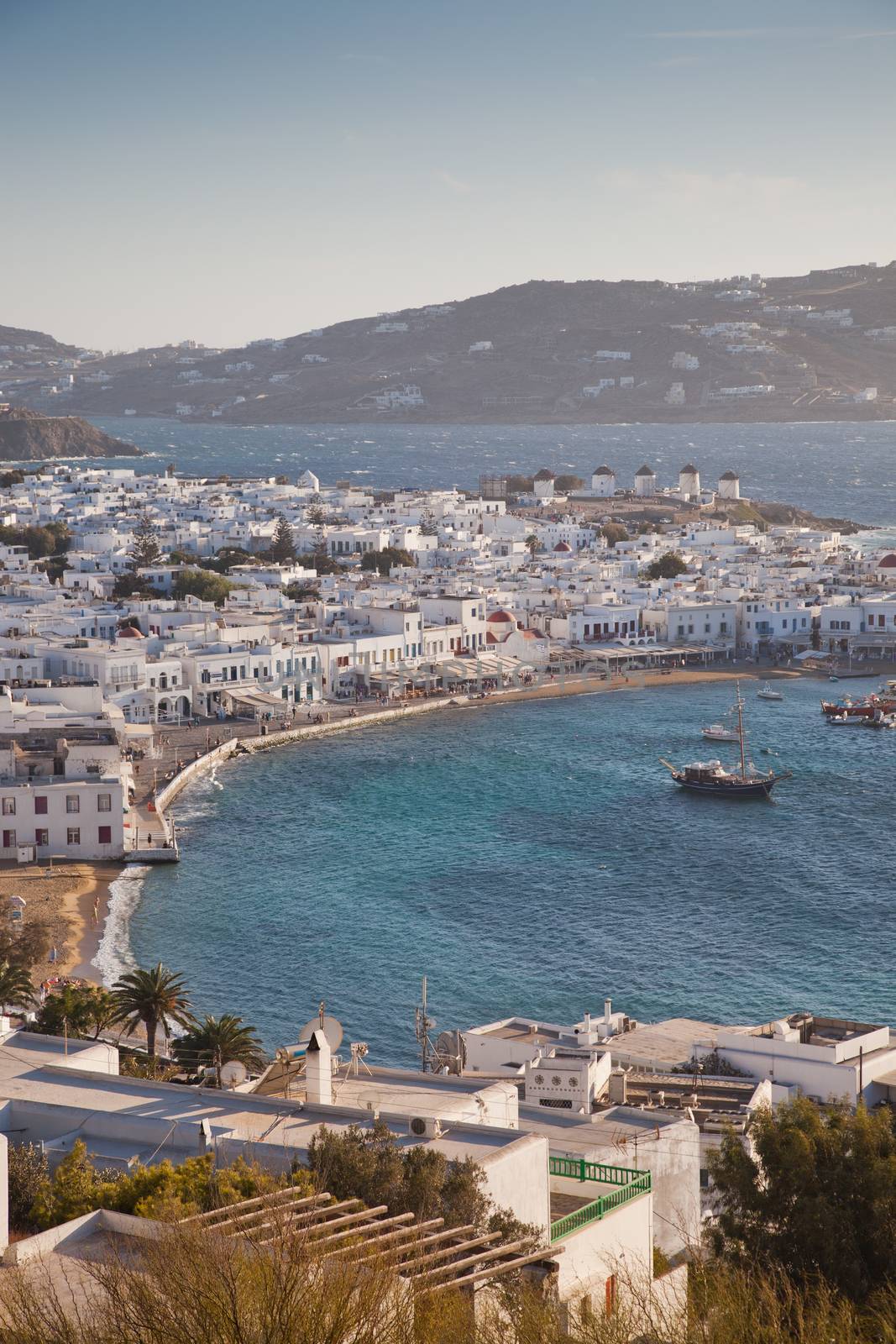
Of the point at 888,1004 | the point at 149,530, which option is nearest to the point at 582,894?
the point at 888,1004

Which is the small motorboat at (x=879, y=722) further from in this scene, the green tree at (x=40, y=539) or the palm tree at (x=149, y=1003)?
the green tree at (x=40, y=539)

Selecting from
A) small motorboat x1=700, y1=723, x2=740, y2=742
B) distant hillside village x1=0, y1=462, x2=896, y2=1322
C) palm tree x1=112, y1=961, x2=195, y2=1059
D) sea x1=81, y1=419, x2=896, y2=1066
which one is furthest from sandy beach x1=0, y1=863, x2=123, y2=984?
small motorboat x1=700, y1=723, x2=740, y2=742

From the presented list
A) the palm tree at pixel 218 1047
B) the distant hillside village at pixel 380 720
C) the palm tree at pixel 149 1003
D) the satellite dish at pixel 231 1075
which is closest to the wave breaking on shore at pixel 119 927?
the distant hillside village at pixel 380 720

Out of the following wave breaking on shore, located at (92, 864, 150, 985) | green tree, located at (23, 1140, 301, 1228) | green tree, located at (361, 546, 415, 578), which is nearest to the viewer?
green tree, located at (23, 1140, 301, 1228)

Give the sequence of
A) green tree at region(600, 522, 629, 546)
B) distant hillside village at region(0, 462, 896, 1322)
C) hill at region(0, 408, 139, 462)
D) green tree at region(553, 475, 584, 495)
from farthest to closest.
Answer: hill at region(0, 408, 139, 462) < green tree at region(553, 475, 584, 495) < green tree at region(600, 522, 629, 546) < distant hillside village at region(0, 462, 896, 1322)

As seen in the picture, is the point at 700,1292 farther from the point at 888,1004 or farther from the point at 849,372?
the point at 849,372

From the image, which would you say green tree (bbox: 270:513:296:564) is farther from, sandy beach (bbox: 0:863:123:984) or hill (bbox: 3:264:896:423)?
hill (bbox: 3:264:896:423)

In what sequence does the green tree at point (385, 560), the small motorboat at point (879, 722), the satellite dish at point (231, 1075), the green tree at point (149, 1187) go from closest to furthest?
the green tree at point (149, 1187) < the satellite dish at point (231, 1075) < the small motorboat at point (879, 722) < the green tree at point (385, 560)
